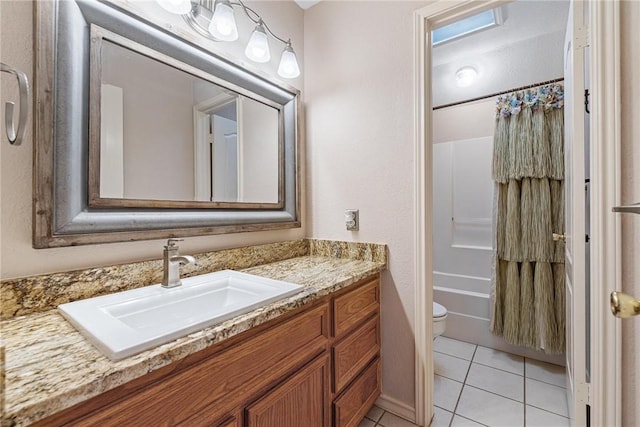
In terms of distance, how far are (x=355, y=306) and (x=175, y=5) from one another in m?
1.46

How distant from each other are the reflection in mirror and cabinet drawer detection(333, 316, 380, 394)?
866 mm

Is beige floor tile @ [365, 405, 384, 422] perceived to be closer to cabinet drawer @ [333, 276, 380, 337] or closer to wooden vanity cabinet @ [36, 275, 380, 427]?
wooden vanity cabinet @ [36, 275, 380, 427]

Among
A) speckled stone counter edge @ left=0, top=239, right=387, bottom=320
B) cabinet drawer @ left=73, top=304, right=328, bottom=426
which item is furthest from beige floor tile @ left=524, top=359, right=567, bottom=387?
cabinet drawer @ left=73, top=304, right=328, bottom=426

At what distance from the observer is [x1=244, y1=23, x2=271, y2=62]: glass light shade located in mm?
1390

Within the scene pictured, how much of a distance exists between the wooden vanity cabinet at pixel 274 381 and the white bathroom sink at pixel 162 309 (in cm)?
7

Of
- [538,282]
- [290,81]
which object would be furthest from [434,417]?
[290,81]

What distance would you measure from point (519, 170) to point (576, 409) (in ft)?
5.07

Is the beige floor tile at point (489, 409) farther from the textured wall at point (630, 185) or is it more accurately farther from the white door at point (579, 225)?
the textured wall at point (630, 185)

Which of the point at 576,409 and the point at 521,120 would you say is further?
the point at 521,120

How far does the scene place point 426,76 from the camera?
4.64 feet

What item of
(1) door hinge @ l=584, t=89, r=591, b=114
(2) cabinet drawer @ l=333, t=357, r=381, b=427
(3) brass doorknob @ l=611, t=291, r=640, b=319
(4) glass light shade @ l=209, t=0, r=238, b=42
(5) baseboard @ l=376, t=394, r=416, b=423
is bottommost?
(5) baseboard @ l=376, t=394, r=416, b=423

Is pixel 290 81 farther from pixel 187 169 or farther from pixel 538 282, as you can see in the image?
pixel 538 282

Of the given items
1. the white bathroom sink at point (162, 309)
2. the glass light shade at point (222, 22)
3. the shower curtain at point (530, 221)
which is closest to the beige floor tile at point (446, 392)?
the shower curtain at point (530, 221)

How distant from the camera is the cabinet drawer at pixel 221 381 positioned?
59cm
